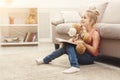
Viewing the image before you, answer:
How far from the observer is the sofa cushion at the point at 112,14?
278cm

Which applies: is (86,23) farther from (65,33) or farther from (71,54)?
(65,33)

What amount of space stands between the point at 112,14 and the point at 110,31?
71cm

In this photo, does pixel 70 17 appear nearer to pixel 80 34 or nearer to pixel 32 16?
pixel 32 16

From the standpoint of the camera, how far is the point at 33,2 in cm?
446

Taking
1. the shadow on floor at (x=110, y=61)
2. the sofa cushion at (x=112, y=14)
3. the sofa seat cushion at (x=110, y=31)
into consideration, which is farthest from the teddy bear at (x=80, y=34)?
the sofa cushion at (x=112, y=14)

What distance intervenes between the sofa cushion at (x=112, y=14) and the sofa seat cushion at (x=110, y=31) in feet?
1.66

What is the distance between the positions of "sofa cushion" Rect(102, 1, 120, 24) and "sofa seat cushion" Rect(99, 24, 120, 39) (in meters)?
0.51

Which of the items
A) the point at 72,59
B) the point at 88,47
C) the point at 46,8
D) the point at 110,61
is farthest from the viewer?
the point at 46,8

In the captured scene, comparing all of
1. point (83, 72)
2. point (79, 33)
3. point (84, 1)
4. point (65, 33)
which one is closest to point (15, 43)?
point (65, 33)

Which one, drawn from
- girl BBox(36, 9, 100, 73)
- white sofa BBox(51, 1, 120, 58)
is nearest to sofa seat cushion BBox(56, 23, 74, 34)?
white sofa BBox(51, 1, 120, 58)

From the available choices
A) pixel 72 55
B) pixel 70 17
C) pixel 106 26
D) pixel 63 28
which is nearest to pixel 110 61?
pixel 106 26

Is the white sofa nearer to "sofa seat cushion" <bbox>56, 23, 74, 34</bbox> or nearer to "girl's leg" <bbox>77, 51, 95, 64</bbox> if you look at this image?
"sofa seat cushion" <bbox>56, 23, 74, 34</bbox>

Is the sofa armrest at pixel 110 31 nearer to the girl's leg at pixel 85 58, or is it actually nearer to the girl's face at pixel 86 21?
the girl's face at pixel 86 21

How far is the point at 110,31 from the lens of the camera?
2.21 metres
